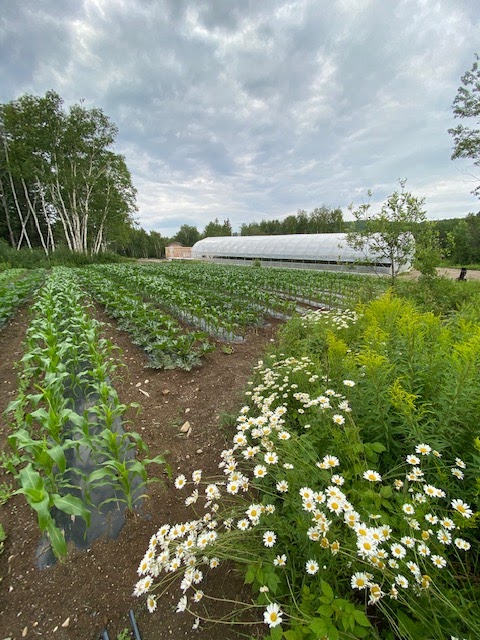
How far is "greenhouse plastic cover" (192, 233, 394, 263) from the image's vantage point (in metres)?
24.2

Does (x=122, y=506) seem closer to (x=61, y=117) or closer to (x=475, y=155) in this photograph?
(x=475, y=155)

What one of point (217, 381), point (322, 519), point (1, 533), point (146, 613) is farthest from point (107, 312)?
point (322, 519)

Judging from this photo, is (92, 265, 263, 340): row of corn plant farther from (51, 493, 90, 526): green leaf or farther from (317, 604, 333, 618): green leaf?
(317, 604, 333, 618): green leaf

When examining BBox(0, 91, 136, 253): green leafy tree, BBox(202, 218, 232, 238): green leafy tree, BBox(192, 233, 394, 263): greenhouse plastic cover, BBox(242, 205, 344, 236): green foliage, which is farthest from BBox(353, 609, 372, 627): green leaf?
BBox(202, 218, 232, 238): green leafy tree

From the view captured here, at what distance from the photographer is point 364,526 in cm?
100

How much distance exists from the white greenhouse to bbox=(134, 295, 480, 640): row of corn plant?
19057 mm

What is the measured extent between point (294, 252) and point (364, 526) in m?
28.6

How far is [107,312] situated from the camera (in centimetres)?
787

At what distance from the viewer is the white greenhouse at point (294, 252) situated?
2336 cm

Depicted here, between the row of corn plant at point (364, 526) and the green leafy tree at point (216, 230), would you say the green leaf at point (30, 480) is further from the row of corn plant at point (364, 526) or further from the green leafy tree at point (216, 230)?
the green leafy tree at point (216, 230)

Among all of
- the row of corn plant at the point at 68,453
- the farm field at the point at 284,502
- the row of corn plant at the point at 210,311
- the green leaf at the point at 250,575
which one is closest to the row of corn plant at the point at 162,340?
the row of corn plant at the point at 210,311

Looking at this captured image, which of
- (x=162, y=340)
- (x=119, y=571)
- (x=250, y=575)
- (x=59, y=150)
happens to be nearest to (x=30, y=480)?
(x=119, y=571)

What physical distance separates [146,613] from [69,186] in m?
30.7

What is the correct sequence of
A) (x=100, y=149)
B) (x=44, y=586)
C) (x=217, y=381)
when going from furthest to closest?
1. (x=100, y=149)
2. (x=217, y=381)
3. (x=44, y=586)
